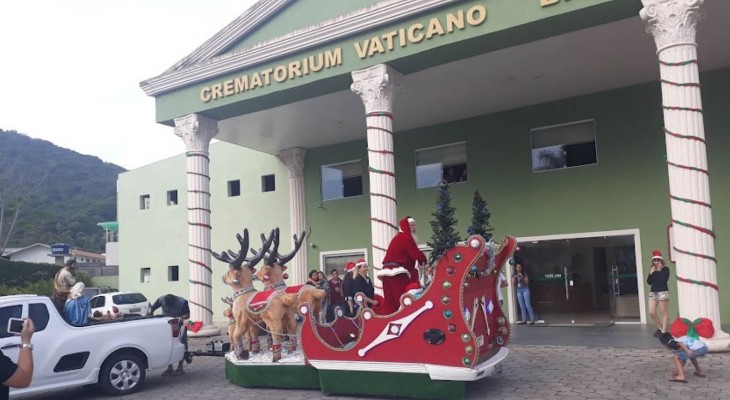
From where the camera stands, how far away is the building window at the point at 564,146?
1477 centimetres

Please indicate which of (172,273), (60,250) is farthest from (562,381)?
(60,250)

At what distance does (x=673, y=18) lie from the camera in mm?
9453

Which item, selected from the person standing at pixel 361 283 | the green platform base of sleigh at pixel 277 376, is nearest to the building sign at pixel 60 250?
the person standing at pixel 361 283

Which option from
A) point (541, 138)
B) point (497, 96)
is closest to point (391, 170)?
point (497, 96)

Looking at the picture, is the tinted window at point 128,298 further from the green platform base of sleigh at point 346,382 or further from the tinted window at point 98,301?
the green platform base of sleigh at point 346,382

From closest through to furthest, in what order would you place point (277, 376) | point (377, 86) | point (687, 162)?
1. point (277, 376)
2. point (687, 162)
3. point (377, 86)

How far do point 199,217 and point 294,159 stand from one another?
5.21 meters

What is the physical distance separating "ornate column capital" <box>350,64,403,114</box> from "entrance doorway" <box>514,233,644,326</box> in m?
5.71

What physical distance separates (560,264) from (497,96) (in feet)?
14.8

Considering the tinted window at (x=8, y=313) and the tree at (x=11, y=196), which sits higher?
the tree at (x=11, y=196)

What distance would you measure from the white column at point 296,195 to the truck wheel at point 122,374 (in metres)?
10.5

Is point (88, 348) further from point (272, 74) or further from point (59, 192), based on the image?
point (59, 192)

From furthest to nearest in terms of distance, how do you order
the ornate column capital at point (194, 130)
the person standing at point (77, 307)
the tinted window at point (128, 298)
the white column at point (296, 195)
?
the tinted window at point (128, 298) → the white column at point (296, 195) → the ornate column capital at point (194, 130) → the person standing at point (77, 307)

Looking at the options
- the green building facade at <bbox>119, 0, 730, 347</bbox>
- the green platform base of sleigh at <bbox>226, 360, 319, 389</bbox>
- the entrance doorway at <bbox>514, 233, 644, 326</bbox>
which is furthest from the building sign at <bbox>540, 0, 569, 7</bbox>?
the green platform base of sleigh at <bbox>226, 360, 319, 389</bbox>
